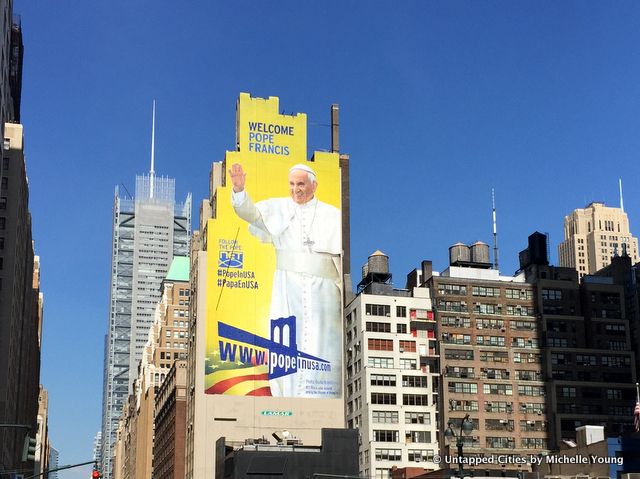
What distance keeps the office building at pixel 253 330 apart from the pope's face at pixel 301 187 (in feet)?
3.87

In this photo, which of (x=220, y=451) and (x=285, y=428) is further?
(x=285, y=428)

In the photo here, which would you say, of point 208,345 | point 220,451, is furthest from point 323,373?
point 220,451

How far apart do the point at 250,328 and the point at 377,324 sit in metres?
20.9

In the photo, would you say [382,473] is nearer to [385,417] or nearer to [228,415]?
[385,417]

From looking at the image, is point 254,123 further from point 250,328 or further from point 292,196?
point 250,328

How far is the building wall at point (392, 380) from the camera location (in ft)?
535

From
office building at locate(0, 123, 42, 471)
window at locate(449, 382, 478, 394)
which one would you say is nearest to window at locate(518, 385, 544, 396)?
window at locate(449, 382, 478, 394)

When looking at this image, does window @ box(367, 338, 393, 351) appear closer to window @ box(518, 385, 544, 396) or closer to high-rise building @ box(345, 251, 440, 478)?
high-rise building @ box(345, 251, 440, 478)

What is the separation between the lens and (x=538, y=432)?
16938 cm

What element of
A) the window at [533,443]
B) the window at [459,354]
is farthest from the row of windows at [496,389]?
the window at [533,443]

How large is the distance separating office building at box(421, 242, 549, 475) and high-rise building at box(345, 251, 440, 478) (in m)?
2.35

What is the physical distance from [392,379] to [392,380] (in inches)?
6.3

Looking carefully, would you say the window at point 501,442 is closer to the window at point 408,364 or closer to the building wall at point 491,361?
the building wall at point 491,361

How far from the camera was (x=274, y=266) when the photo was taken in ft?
562
